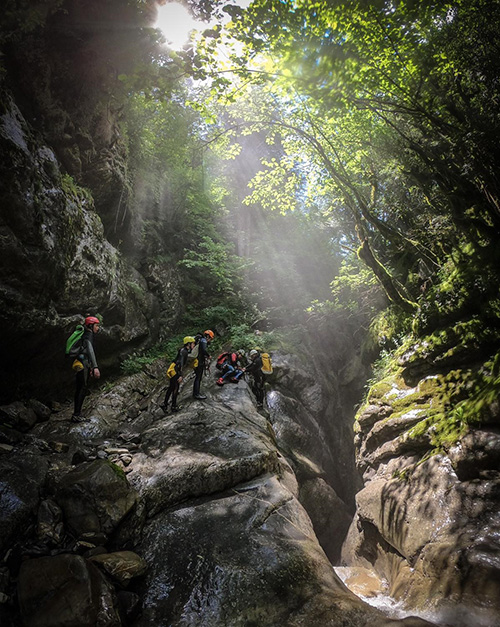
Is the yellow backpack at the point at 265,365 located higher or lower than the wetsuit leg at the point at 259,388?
higher

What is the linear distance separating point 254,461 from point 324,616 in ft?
10.0

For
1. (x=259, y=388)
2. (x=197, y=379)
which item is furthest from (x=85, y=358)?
(x=259, y=388)

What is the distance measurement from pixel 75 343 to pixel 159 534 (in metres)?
5.16

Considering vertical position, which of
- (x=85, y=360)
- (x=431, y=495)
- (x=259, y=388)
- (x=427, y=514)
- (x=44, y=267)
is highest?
(x=44, y=267)

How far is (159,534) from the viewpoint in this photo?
185 inches

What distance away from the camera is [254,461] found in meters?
6.44

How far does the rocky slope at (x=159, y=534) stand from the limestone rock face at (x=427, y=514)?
4.76ft

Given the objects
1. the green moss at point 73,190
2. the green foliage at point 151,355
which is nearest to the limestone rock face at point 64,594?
the green foliage at point 151,355

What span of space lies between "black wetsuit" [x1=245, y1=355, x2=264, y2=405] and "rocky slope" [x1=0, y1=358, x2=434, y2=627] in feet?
14.2

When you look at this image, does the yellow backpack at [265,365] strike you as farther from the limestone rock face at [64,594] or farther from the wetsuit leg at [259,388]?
the limestone rock face at [64,594]

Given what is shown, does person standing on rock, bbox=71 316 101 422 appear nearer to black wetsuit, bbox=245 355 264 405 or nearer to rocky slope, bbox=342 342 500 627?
black wetsuit, bbox=245 355 264 405

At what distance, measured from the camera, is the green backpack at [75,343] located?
7.64 meters

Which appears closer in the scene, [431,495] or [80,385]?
[431,495]

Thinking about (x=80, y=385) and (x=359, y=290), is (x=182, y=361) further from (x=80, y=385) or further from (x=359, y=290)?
(x=359, y=290)
